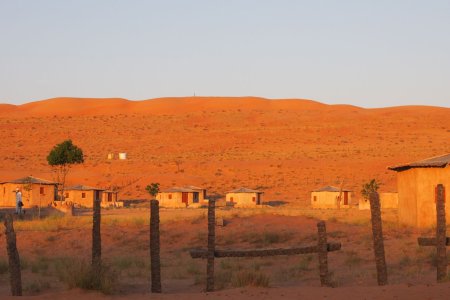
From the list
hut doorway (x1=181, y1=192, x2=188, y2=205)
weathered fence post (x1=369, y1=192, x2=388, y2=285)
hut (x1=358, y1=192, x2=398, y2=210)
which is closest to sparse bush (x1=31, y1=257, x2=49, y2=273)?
weathered fence post (x1=369, y1=192, x2=388, y2=285)

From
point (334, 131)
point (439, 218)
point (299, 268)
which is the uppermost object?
point (334, 131)

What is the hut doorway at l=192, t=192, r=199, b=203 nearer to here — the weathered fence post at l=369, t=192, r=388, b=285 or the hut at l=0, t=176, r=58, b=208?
the hut at l=0, t=176, r=58, b=208

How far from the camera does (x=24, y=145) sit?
92.8 metres

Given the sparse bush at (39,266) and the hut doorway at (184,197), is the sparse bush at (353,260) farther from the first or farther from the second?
the hut doorway at (184,197)

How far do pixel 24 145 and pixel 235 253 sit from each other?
8145 centimetres

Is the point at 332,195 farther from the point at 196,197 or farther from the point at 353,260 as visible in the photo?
the point at 353,260

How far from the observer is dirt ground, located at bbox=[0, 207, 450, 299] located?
14.0m

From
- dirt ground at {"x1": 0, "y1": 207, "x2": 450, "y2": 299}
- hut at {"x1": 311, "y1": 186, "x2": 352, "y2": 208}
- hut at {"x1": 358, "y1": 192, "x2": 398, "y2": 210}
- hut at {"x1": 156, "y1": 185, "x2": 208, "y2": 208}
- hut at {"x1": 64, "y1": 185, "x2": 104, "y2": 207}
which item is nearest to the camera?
dirt ground at {"x1": 0, "y1": 207, "x2": 450, "y2": 299}

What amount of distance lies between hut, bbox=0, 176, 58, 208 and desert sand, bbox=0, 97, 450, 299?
10.4 feet

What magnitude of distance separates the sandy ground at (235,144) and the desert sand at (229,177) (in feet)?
0.61

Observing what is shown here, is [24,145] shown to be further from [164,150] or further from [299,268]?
[299,268]

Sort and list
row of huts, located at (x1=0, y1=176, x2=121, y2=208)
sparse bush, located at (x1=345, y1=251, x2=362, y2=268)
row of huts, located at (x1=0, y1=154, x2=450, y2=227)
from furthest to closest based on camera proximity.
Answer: row of huts, located at (x1=0, y1=176, x2=121, y2=208)
row of huts, located at (x1=0, y1=154, x2=450, y2=227)
sparse bush, located at (x1=345, y1=251, x2=362, y2=268)

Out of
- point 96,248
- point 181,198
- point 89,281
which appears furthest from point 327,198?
point 89,281

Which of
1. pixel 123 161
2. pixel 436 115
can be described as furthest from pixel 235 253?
pixel 436 115
